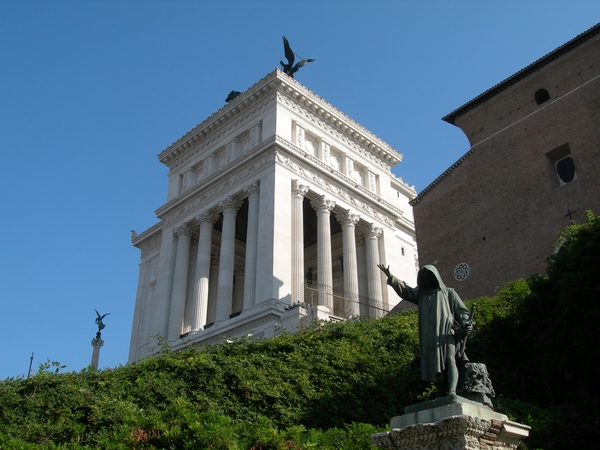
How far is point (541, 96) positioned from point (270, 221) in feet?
51.8

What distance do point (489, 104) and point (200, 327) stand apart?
66.5ft

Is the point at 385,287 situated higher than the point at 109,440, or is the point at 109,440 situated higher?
the point at 385,287

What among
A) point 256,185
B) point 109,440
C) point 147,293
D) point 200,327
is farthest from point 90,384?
point 147,293

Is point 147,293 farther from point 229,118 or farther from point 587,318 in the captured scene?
point 587,318

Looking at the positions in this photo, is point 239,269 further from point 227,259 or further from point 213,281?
point 227,259

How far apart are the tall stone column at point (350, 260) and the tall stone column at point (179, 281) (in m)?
10.3

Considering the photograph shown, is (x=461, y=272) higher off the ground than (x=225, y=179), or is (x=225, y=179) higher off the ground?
(x=225, y=179)

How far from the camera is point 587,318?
58.0 feet

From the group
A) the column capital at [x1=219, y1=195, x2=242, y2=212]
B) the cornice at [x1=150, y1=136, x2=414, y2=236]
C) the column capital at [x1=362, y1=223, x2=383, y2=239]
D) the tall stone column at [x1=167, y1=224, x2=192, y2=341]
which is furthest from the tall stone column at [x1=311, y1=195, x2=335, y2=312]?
the tall stone column at [x1=167, y1=224, x2=192, y2=341]

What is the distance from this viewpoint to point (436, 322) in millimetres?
8914

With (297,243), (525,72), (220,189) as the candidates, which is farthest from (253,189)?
(525,72)

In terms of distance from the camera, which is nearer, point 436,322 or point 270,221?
point 436,322

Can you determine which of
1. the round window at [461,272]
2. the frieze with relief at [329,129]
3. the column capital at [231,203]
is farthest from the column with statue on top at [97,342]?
the round window at [461,272]

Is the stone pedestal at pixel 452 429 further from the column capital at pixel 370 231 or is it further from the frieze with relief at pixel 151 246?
the frieze with relief at pixel 151 246
